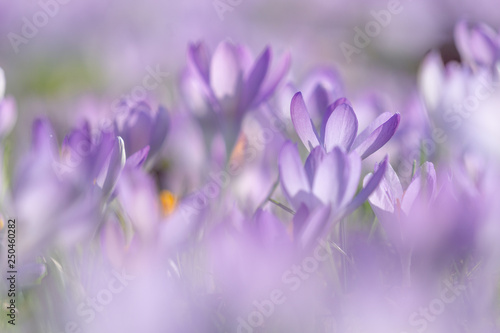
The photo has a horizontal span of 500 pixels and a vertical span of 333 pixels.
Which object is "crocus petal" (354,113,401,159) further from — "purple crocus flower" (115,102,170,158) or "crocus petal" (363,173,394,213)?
"purple crocus flower" (115,102,170,158)

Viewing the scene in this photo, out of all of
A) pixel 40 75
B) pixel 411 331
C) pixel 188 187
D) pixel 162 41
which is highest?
pixel 411 331

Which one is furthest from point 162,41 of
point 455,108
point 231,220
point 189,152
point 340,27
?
point 231,220

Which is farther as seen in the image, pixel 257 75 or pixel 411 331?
pixel 257 75

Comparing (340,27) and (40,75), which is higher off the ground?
(340,27)

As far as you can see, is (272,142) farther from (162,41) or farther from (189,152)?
(162,41)

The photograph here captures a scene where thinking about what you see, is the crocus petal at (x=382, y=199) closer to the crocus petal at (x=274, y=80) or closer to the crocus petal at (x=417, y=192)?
the crocus petal at (x=417, y=192)

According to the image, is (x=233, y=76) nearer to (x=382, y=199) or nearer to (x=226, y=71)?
(x=226, y=71)
